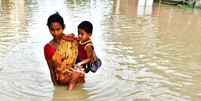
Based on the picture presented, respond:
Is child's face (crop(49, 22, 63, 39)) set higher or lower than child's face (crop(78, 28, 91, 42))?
higher

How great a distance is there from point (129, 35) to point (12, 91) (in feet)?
15.1

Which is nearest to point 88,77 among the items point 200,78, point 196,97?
point 196,97

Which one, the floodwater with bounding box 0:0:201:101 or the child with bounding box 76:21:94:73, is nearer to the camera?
the child with bounding box 76:21:94:73

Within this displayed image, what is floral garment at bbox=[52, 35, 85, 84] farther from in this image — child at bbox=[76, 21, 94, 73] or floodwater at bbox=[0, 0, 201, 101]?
floodwater at bbox=[0, 0, 201, 101]

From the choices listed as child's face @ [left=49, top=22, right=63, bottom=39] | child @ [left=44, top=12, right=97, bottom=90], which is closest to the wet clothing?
child @ [left=44, top=12, right=97, bottom=90]

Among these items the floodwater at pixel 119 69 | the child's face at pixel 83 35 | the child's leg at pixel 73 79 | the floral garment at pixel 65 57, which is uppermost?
the child's face at pixel 83 35

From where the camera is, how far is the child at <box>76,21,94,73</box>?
278 centimetres

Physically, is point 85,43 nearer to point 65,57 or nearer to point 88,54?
point 88,54

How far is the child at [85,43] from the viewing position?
9.12ft

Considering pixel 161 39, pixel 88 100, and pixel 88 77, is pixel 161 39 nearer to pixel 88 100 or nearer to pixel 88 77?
pixel 88 77

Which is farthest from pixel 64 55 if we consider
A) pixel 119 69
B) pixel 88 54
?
pixel 119 69

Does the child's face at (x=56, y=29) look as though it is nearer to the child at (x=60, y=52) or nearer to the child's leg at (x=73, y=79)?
the child at (x=60, y=52)

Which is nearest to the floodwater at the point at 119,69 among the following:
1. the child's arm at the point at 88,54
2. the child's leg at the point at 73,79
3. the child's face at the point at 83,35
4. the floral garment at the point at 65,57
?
the child's leg at the point at 73,79

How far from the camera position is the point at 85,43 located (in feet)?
9.36
